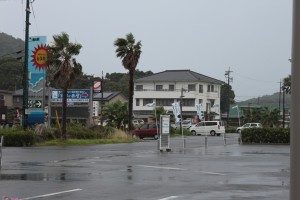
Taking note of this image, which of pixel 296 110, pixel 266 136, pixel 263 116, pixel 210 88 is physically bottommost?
pixel 266 136

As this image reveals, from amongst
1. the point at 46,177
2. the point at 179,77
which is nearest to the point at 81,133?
the point at 46,177

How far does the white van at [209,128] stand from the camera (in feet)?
198

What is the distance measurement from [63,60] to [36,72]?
80.1 inches

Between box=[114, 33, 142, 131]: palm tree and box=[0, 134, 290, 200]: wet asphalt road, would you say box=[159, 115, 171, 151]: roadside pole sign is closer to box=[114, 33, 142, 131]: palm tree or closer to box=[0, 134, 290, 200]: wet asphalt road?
A: box=[0, 134, 290, 200]: wet asphalt road

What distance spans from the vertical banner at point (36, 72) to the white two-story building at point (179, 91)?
172 feet

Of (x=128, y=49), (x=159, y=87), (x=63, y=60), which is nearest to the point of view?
(x=63, y=60)

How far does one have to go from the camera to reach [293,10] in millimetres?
2910

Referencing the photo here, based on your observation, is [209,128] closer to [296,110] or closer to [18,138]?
[18,138]

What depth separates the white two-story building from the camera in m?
86.6

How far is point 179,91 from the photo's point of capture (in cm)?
8688

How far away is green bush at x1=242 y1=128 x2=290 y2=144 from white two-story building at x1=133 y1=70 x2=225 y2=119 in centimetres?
4915

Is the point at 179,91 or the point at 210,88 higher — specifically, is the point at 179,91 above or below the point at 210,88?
below

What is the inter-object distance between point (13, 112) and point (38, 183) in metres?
67.0

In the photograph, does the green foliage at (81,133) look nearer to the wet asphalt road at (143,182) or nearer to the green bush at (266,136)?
the green bush at (266,136)
